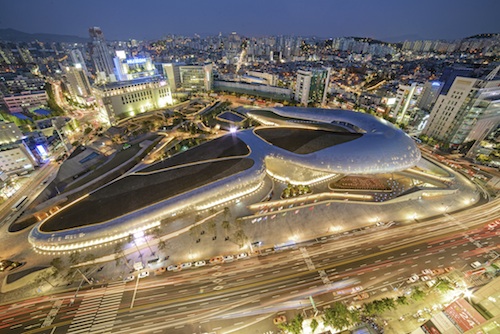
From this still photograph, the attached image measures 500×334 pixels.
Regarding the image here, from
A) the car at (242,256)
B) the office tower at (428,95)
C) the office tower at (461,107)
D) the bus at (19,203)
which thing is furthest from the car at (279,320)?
the office tower at (428,95)

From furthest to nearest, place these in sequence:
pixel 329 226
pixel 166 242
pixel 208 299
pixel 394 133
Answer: pixel 394 133 < pixel 329 226 < pixel 166 242 < pixel 208 299

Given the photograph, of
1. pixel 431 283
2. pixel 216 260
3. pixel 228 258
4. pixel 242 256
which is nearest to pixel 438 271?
pixel 431 283

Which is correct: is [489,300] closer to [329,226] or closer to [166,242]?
[329,226]

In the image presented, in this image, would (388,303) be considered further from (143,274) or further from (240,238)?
(143,274)

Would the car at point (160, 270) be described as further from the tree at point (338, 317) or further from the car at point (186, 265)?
the tree at point (338, 317)

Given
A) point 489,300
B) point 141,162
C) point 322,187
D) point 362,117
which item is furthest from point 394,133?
point 141,162

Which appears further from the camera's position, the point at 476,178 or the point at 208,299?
the point at 476,178

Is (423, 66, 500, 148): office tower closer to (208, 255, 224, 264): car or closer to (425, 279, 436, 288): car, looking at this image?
(425, 279, 436, 288): car

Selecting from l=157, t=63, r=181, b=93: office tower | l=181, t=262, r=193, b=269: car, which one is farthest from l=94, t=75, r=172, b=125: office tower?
l=181, t=262, r=193, b=269: car
